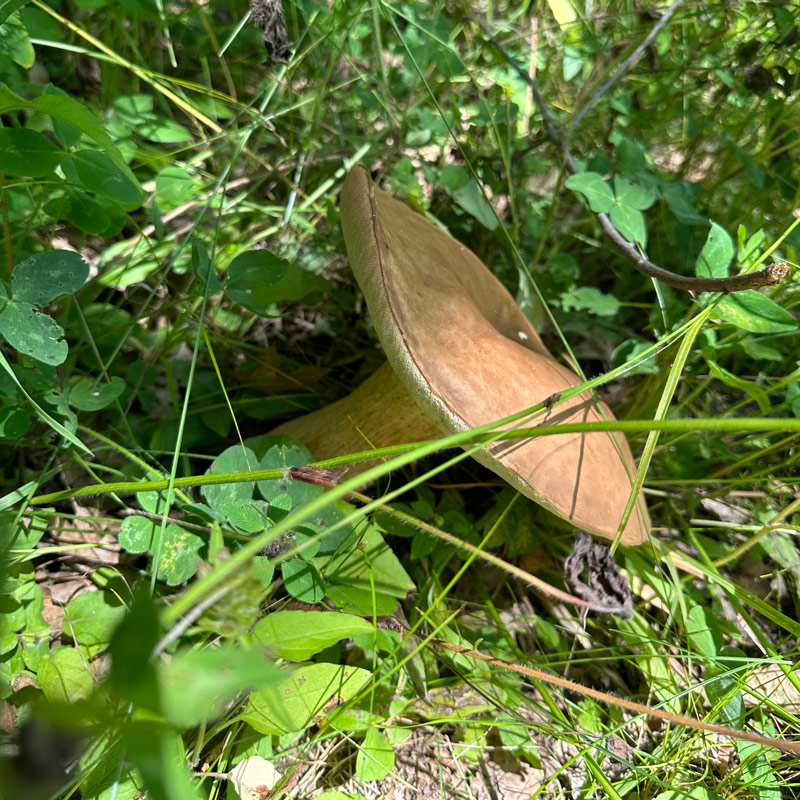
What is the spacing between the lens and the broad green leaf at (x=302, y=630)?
41.3 inches

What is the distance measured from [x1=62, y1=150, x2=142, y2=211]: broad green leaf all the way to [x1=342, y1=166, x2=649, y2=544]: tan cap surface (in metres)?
0.49

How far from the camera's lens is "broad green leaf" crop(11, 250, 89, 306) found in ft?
3.64

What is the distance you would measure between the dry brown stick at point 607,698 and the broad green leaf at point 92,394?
763 millimetres

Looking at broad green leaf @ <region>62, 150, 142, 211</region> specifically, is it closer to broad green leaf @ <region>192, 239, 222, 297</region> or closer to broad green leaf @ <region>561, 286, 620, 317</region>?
broad green leaf @ <region>192, 239, 222, 297</region>

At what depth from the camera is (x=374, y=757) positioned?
117cm

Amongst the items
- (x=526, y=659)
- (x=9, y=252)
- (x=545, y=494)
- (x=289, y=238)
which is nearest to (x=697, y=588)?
(x=526, y=659)

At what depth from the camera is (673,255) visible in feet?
6.82

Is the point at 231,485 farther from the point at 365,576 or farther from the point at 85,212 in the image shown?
the point at 85,212

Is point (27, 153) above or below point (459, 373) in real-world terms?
below

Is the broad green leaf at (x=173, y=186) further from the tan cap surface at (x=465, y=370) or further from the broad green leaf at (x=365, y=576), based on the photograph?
the broad green leaf at (x=365, y=576)

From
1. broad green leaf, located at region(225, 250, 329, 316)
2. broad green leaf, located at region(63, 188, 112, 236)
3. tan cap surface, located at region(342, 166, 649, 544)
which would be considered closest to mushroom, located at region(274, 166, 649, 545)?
tan cap surface, located at region(342, 166, 649, 544)

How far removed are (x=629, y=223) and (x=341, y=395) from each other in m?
0.94

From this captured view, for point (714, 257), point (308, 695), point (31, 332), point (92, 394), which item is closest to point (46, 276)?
point (31, 332)

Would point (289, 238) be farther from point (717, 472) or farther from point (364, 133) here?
point (717, 472)
